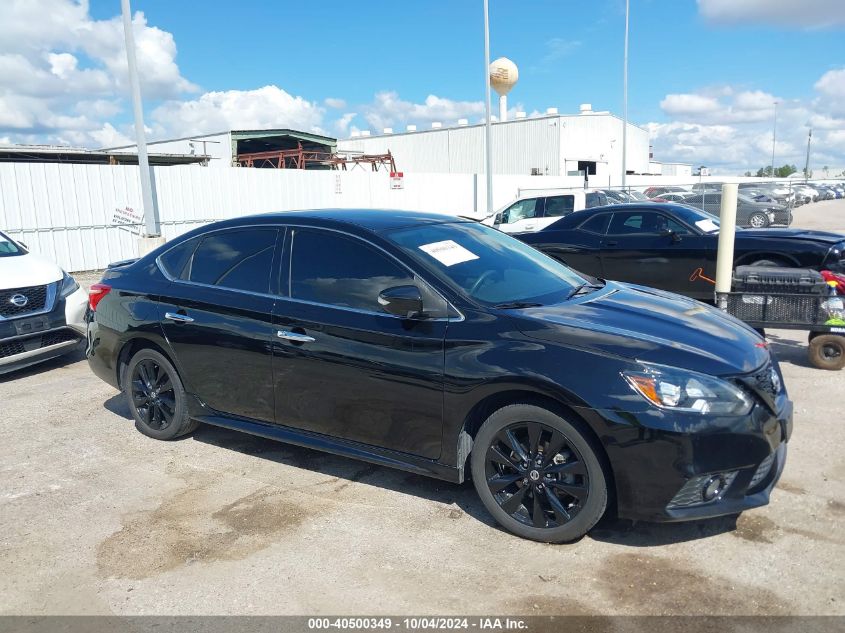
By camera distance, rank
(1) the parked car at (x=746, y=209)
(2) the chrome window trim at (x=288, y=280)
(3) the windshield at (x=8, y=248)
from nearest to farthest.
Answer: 1. (2) the chrome window trim at (x=288, y=280)
2. (3) the windshield at (x=8, y=248)
3. (1) the parked car at (x=746, y=209)

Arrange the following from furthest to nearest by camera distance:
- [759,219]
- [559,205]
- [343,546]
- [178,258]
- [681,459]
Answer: [759,219] → [559,205] → [178,258] → [343,546] → [681,459]

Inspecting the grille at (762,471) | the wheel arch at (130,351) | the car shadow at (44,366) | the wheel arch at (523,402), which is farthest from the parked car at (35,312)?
the grille at (762,471)

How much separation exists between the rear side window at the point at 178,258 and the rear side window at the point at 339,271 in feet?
3.32

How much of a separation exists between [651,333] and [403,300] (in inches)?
50.3

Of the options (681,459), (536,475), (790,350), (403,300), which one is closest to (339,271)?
(403,300)

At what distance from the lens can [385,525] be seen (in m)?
Result: 3.70

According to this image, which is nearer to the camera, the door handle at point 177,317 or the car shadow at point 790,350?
the door handle at point 177,317

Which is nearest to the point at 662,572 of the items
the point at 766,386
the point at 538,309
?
the point at 766,386

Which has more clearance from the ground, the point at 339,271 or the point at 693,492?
the point at 339,271

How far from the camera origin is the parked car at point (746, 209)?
70.1 ft

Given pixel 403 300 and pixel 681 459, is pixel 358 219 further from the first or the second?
pixel 681 459

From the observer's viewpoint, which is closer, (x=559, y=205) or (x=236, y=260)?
(x=236, y=260)

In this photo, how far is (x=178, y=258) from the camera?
488 centimetres

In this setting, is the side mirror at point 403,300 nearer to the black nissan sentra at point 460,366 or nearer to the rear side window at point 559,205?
the black nissan sentra at point 460,366
